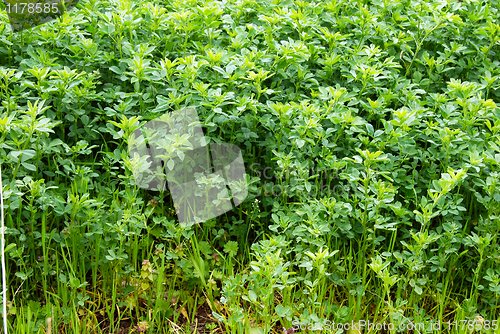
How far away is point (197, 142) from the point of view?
8.65 feet

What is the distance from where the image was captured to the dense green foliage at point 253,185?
89.8 inches

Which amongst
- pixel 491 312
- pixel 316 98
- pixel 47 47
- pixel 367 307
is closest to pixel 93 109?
pixel 47 47

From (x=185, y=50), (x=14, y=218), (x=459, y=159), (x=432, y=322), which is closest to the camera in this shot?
(x=432, y=322)

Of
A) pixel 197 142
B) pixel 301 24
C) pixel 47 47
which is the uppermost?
pixel 301 24

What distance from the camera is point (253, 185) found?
267 centimetres

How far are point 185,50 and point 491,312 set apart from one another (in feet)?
7.57

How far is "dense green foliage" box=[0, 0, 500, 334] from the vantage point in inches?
89.8

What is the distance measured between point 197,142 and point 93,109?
680 mm

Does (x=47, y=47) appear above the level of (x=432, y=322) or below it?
above

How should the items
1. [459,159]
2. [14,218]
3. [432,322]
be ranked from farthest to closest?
[459,159], [14,218], [432,322]

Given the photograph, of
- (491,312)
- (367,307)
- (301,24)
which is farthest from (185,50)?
(491,312)

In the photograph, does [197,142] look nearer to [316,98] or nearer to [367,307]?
[316,98]

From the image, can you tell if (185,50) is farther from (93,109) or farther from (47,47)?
(47,47)

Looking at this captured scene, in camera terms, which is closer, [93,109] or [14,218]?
[14,218]
